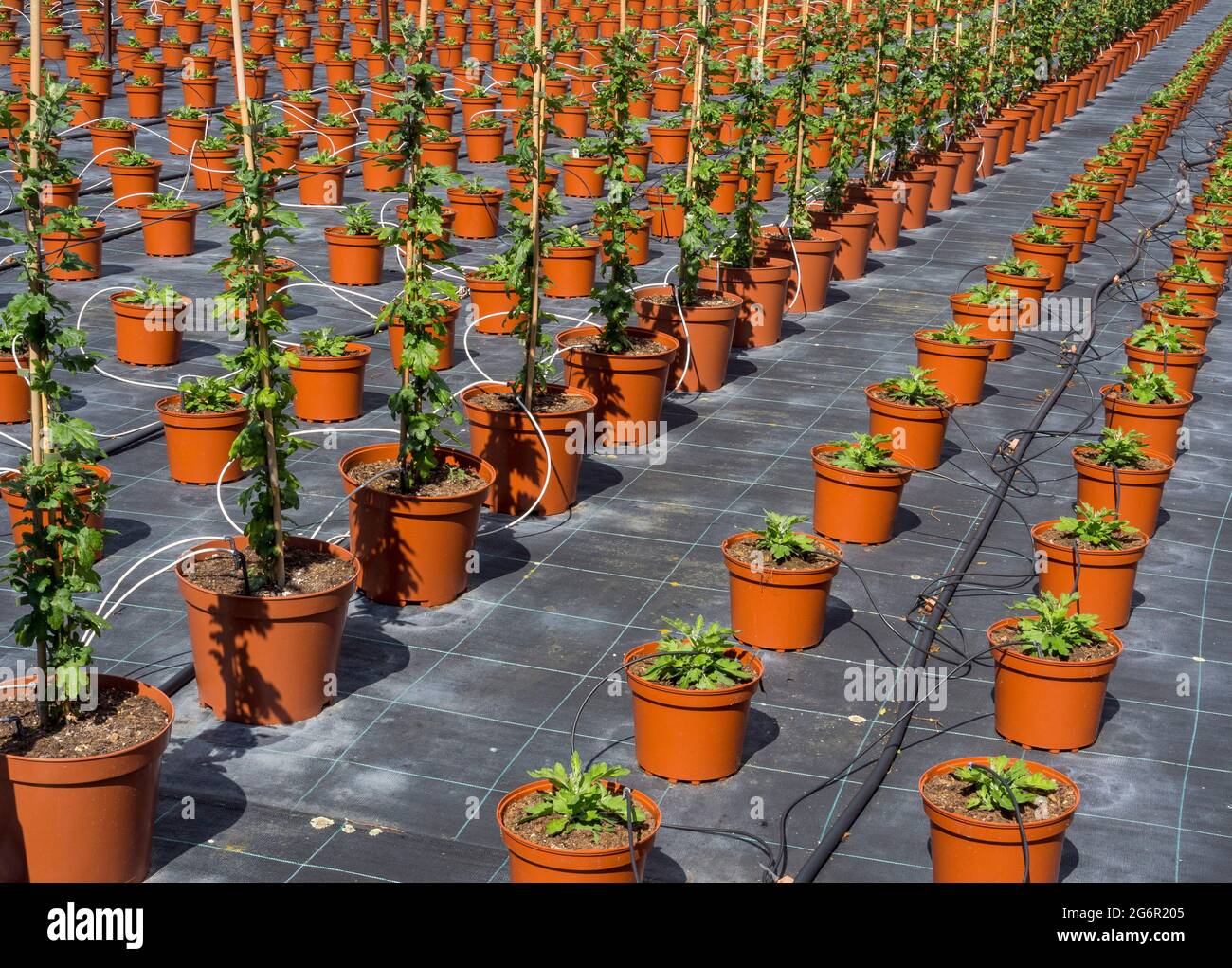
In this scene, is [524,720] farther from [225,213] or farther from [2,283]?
[2,283]

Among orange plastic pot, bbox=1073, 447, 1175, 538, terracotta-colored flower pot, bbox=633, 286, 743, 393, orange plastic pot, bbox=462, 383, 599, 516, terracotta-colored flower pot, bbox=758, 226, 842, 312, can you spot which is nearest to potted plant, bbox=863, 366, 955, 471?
orange plastic pot, bbox=1073, 447, 1175, 538

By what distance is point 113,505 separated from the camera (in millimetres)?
8852

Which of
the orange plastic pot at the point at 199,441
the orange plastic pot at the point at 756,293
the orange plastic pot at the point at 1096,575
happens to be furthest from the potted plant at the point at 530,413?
the orange plastic pot at the point at 756,293

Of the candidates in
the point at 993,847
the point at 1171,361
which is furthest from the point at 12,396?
the point at 1171,361

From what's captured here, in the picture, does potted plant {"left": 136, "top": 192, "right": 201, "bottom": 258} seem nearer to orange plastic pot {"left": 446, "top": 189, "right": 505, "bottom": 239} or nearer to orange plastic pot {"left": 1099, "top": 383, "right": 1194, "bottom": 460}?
orange plastic pot {"left": 446, "top": 189, "right": 505, "bottom": 239}

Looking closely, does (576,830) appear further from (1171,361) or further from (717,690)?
(1171,361)

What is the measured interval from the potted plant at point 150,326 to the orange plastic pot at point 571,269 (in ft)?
11.8

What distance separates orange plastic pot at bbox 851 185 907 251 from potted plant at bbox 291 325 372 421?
7.47m

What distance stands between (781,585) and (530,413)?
2227mm

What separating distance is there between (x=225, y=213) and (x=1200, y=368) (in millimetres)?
9489

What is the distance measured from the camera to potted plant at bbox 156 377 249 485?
9.04 m

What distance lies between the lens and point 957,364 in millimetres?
11148
